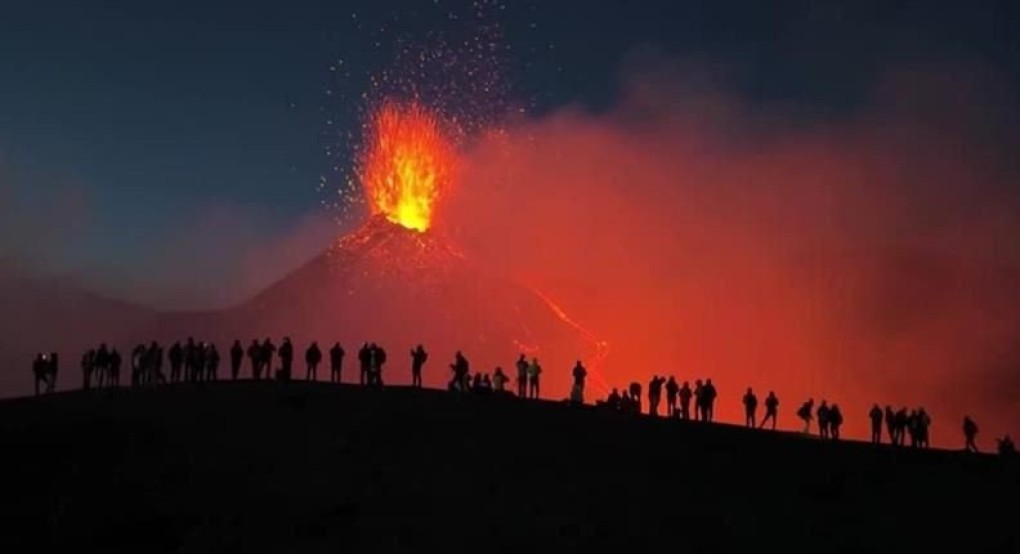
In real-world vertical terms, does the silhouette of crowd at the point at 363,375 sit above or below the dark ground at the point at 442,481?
above

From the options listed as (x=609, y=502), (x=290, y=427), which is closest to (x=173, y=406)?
(x=290, y=427)

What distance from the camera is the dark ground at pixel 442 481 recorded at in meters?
26.4

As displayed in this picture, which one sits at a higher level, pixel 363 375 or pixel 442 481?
pixel 363 375

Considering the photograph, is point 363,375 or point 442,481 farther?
point 363,375

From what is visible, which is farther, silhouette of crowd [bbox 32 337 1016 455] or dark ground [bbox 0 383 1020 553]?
silhouette of crowd [bbox 32 337 1016 455]

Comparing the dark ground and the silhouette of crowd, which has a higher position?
the silhouette of crowd

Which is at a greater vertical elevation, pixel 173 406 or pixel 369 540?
pixel 173 406

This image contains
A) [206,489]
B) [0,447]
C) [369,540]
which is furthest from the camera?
[0,447]

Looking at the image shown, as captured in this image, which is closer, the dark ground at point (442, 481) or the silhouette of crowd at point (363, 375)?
the dark ground at point (442, 481)

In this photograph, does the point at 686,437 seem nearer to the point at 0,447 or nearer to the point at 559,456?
the point at 559,456

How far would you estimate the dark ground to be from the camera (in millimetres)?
26391

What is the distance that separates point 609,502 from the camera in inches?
1134

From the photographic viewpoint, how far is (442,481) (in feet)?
97.5

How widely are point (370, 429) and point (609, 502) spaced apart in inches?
327
